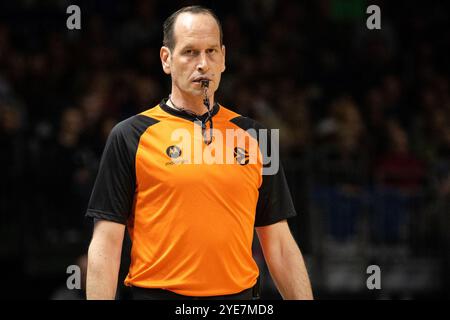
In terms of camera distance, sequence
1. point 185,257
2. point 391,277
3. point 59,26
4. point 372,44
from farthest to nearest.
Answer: point 372,44 < point 59,26 < point 391,277 < point 185,257

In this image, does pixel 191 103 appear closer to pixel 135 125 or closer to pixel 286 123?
pixel 135 125

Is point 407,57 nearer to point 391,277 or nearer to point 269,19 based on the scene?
point 269,19

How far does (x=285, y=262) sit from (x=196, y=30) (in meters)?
0.92

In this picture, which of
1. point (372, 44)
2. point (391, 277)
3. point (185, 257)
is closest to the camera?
point (185, 257)

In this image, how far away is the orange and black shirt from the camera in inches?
122

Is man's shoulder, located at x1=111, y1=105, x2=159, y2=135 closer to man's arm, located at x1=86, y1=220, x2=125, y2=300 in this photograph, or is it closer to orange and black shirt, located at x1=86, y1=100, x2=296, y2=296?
orange and black shirt, located at x1=86, y1=100, x2=296, y2=296

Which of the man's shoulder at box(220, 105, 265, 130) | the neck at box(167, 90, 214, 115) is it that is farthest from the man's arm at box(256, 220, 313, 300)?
the neck at box(167, 90, 214, 115)

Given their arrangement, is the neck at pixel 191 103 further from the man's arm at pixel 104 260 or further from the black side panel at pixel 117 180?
the man's arm at pixel 104 260

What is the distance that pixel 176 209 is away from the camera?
3086 mm

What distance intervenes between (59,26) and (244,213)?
20.1 feet

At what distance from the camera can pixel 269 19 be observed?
9.67 m

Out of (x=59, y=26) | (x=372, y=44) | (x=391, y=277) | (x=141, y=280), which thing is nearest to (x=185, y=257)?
(x=141, y=280)

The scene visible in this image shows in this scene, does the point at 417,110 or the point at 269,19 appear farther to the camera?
the point at 269,19

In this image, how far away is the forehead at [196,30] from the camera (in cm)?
315
